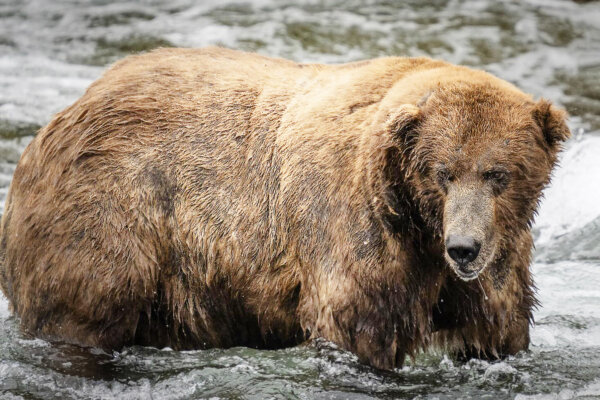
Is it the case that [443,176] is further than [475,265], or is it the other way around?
[443,176]

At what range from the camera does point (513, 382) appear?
6.22 metres

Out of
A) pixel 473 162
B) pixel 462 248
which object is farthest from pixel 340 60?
pixel 462 248

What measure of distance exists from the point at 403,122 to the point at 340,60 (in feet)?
24.4

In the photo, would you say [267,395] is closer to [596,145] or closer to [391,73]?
[391,73]

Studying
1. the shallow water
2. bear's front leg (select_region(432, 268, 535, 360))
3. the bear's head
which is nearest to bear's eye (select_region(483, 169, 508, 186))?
the bear's head

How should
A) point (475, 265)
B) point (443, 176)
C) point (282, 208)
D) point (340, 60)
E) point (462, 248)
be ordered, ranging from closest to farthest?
point (462, 248), point (475, 265), point (443, 176), point (282, 208), point (340, 60)

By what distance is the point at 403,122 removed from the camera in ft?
18.2

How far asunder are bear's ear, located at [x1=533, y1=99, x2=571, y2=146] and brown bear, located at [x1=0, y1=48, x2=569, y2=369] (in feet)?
0.04

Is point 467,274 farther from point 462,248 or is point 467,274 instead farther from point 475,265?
point 462,248

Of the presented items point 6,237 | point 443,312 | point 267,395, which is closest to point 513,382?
point 443,312

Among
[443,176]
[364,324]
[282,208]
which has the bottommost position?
[364,324]

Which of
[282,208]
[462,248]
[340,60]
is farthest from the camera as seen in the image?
[340,60]

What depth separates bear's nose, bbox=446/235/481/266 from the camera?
5.21 metres

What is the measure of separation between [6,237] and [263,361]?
77.6 inches
